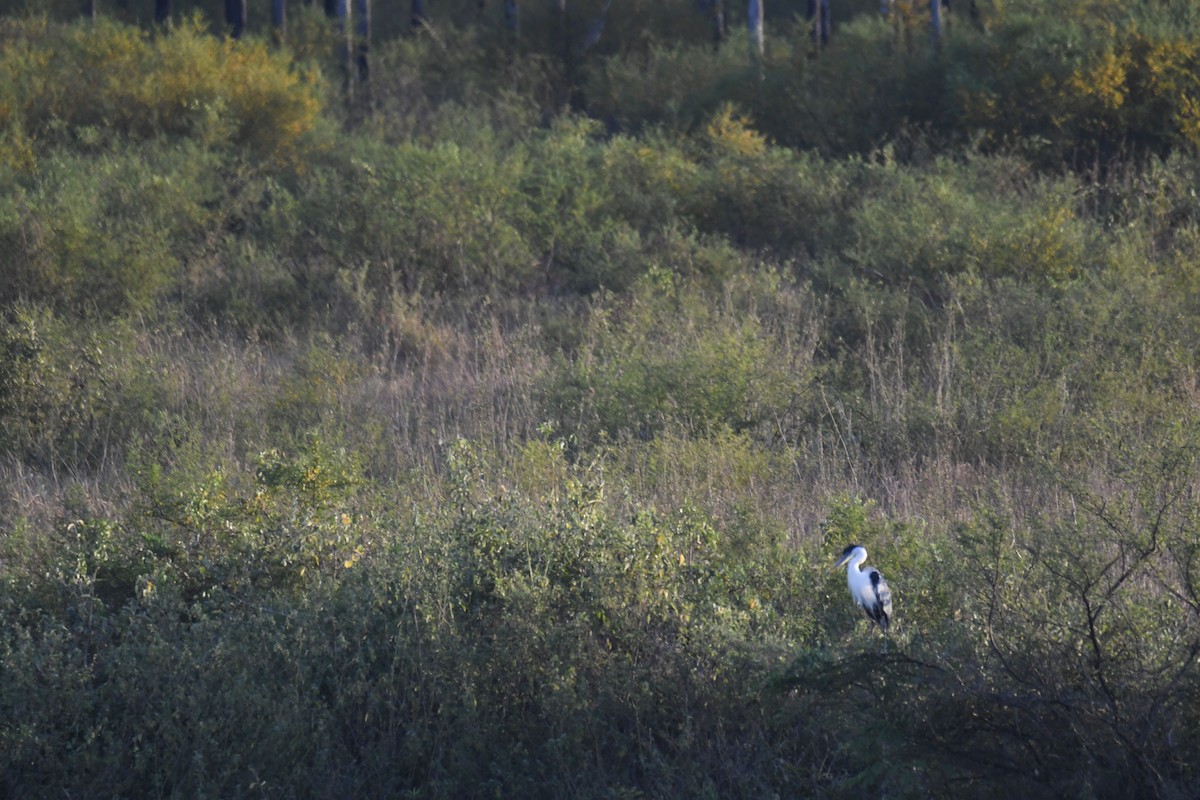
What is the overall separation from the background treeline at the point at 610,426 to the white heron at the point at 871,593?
16 centimetres

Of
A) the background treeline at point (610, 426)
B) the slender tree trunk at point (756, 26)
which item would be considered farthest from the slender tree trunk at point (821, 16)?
the background treeline at point (610, 426)

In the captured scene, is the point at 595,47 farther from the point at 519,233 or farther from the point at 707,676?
the point at 707,676

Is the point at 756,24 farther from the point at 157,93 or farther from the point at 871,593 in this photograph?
the point at 871,593

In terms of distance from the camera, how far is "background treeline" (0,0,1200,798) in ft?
11.9

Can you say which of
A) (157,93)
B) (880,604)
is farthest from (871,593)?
(157,93)

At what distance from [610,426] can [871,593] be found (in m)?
2.66

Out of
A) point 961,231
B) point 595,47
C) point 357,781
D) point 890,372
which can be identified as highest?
point 595,47

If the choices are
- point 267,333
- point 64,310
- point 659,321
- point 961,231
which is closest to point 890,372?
point 659,321

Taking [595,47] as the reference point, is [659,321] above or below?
below

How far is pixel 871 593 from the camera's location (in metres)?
3.92

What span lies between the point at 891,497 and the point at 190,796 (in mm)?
3156

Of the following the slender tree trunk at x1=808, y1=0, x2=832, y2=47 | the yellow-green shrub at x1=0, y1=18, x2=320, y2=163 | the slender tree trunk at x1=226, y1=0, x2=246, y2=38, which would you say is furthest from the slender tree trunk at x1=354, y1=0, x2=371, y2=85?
the slender tree trunk at x1=808, y1=0, x2=832, y2=47

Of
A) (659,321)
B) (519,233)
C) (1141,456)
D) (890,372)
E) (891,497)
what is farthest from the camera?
(519,233)

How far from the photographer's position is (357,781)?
3.67 meters
